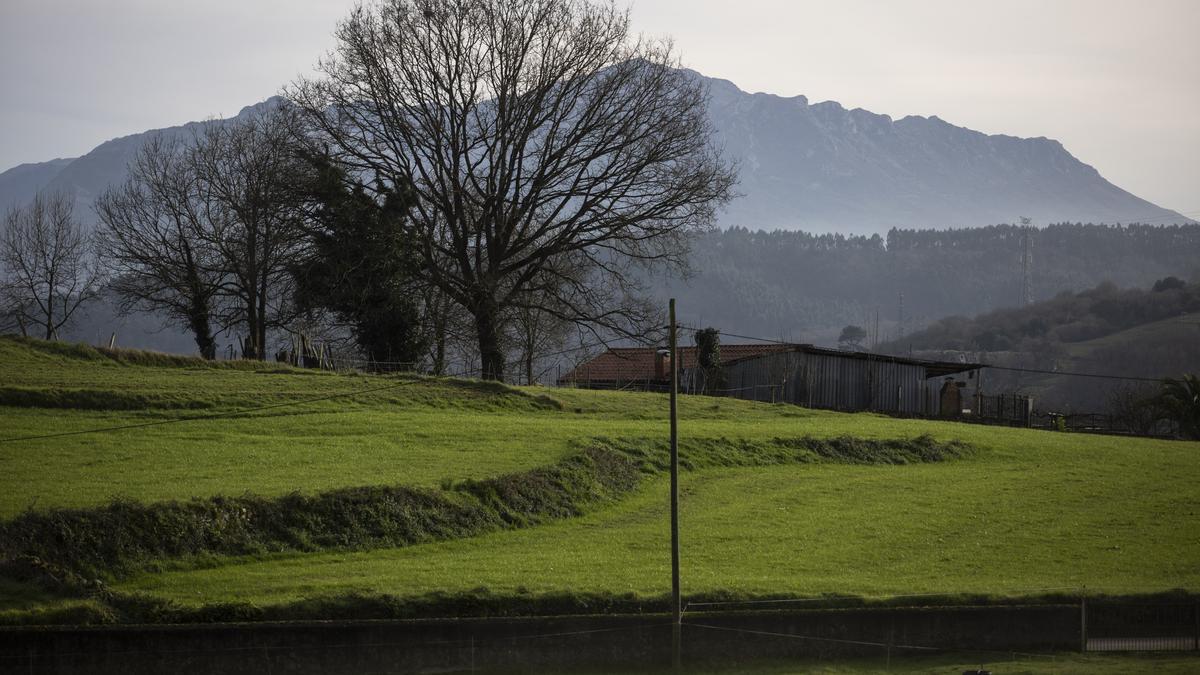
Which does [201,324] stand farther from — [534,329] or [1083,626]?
[1083,626]

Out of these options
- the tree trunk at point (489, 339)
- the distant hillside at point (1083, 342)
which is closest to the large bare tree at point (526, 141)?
the tree trunk at point (489, 339)

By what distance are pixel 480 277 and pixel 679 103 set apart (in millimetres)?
11751

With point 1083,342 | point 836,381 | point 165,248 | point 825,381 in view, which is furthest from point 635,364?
point 1083,342

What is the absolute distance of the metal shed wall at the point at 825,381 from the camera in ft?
213

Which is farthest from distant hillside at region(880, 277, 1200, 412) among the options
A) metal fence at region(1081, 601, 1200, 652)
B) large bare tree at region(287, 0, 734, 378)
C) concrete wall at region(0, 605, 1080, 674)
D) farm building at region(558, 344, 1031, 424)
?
concrete wall at region(0, 605, 1080, 674)

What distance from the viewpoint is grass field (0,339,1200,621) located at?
23172 mm

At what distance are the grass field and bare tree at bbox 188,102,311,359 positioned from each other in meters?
10.1

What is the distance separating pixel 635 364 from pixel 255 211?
2521 cm

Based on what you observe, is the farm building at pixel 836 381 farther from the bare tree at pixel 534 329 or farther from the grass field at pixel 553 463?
the grass field at pixel 553 463

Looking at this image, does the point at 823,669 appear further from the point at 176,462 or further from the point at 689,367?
the point at 689,367

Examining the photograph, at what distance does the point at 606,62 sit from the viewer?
53.2 m

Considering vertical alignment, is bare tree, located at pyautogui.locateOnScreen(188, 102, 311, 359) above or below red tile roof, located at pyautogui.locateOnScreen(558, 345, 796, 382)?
above

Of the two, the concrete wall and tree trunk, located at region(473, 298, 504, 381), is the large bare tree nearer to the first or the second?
tree trunk, located at region(473, 298, 504, 381)

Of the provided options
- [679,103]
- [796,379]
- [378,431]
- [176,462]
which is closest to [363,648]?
[176,462]
